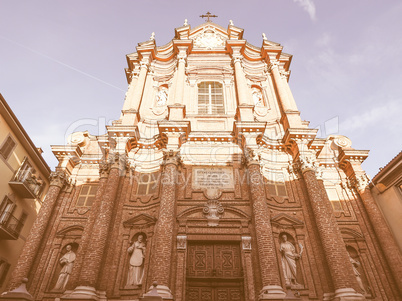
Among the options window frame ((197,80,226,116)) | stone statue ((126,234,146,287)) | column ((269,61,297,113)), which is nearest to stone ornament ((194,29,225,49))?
window frame ((197,80,226,116))

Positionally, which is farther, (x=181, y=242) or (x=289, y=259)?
(x=181, y=242)

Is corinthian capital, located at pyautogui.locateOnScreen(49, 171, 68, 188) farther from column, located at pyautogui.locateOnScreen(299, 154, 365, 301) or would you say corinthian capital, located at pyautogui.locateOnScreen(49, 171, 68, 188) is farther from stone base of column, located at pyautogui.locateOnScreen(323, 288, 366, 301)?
stone base of column, located at pyautogui.locateOnScreen(323, 288, 366, 301)

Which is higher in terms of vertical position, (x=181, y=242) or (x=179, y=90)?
(x=179, y=90)

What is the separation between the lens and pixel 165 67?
72.3ft

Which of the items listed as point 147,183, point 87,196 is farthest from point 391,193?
point 87,196

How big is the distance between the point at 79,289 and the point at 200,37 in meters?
20.4

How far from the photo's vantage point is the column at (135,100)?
17.1m

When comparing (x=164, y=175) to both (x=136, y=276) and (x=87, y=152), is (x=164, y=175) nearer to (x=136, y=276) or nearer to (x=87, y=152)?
(x=136, y=276)

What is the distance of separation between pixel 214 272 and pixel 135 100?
11.6 metres

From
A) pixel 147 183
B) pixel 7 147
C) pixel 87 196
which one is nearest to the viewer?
pixel 147 183

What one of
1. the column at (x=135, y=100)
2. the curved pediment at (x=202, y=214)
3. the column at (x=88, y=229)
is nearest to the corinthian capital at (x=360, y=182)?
the curved pediment at (x=202, y=214)

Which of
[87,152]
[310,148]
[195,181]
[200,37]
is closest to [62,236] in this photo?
[87,152]

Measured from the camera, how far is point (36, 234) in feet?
45.0

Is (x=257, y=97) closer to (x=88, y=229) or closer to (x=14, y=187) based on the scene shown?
(x=88, y=229)
